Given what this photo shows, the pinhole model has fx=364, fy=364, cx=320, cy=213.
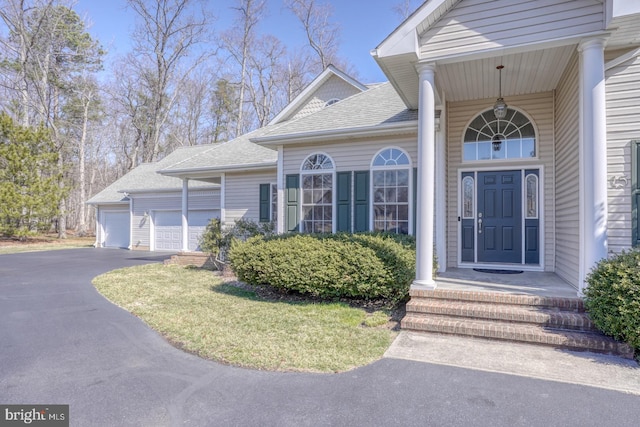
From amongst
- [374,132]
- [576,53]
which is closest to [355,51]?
[374,132]

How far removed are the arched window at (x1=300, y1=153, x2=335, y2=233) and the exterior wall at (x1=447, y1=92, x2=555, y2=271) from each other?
8.36 ft

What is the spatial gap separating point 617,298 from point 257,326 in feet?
13.4

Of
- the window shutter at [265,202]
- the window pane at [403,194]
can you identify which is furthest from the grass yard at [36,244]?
the window pane at [403,194]

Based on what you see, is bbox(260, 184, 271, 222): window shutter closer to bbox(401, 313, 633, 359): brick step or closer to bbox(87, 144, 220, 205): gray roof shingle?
bbox(87, 144, 220, 205): gray roof shingle

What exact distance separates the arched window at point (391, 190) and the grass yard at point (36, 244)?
55.4 ft

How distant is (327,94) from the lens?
12.5 meters

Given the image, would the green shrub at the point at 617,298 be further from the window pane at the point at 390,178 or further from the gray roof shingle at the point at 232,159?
the gray roof shingle at the point at 232,159

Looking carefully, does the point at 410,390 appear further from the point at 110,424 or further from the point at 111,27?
the point at 111,27

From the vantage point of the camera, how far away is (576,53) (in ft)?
16.8

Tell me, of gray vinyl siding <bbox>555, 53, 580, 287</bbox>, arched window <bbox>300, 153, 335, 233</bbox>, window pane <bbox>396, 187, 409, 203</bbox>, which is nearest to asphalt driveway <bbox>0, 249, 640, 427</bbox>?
gray vinyl siding <bbox>555, 53, 580, 287</bbox>

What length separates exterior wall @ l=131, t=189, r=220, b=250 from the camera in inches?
583

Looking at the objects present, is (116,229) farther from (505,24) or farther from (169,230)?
(505,24)

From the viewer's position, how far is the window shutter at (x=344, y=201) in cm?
802

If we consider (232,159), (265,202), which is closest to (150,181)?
(232,159)
